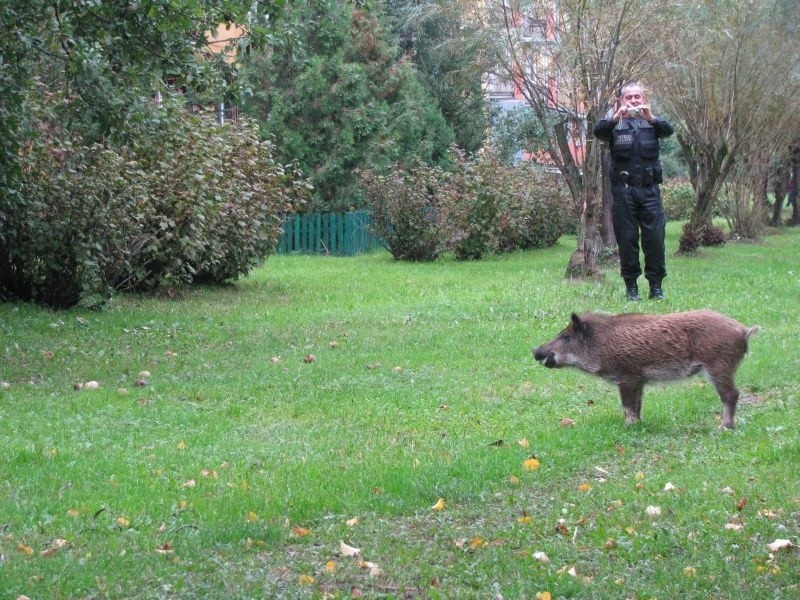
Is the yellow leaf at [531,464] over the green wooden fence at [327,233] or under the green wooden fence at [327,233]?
under

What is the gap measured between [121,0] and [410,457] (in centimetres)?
575

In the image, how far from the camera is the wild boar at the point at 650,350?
7465mm

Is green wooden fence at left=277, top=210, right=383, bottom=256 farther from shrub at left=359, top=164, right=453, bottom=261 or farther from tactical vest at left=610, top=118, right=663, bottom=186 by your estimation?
tactical vest at left=610, top=118, right=663, bottom=186

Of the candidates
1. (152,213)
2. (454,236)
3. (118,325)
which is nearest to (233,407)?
(118,325)

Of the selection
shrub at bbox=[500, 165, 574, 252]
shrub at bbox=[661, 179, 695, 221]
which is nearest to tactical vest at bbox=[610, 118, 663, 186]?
shrub at bbox=[500, 165, 574, 252]

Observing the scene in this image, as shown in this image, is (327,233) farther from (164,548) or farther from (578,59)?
(164,548)

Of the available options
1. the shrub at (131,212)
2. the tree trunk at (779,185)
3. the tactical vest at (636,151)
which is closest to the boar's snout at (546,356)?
the shrub at (131,212)

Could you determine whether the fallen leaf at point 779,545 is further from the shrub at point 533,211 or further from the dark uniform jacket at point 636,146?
the shrub at point 533,211

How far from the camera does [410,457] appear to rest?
716 centimetres

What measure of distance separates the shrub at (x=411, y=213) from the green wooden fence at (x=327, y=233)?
16.3 ft

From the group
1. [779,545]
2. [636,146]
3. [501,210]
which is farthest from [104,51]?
[501,210]

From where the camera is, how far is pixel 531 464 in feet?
22.6

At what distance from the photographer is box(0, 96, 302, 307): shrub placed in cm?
1409

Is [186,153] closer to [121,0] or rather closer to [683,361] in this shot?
[121,0]
